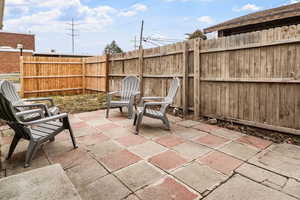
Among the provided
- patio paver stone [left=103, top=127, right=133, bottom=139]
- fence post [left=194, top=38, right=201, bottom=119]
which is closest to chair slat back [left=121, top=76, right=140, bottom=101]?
patio paver stone [left=103, top=127, right=133, bottom=139]

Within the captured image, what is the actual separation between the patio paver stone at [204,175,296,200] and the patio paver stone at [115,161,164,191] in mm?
558

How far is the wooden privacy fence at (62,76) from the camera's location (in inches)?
284

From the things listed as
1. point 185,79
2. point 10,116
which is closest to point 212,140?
point 185,79

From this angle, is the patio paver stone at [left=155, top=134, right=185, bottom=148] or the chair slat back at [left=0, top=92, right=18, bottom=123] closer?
the chair slat back at [left=0, top=92, right=18, bottom=123]

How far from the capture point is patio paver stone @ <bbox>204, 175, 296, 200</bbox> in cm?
151

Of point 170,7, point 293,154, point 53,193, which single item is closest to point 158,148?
point 53,193

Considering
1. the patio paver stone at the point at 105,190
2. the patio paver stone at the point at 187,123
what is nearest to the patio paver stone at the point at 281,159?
the patio paver stone at the point at 187,123

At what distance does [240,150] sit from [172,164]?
1.07m

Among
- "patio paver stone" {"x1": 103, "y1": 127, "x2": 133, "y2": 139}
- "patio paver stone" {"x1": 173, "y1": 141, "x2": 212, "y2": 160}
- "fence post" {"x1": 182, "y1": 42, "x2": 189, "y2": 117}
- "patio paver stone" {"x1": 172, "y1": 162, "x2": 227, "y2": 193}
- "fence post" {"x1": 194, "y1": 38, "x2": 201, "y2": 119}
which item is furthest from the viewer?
"fence post" {"x1": 182, "y1": 42, "x2": 189, "y2": 117}

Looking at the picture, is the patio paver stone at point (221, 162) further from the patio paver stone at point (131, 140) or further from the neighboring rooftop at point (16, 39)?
the neighboring rooftop at point (16, 39)

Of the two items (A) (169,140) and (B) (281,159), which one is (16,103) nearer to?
(A) (169,140)

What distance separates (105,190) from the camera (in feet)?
5.31

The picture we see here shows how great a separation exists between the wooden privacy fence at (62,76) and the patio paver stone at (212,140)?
5283 millimetres

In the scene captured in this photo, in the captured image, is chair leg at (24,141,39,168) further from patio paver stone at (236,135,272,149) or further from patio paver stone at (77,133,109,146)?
patio paver stone at (236,135,272,149)
